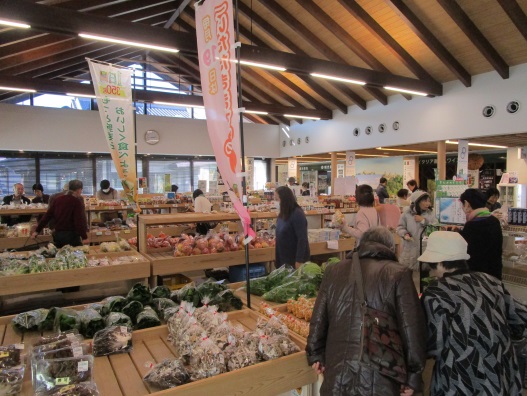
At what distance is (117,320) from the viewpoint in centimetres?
223

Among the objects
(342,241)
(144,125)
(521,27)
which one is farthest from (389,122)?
(144,125)

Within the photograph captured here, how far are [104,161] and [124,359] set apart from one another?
12573 mm

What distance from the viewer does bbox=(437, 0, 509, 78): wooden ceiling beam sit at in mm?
6877

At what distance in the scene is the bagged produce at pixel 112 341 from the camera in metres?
2.01

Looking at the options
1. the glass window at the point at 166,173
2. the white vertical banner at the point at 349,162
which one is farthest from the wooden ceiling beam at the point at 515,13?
the glass window at the point at 166,173

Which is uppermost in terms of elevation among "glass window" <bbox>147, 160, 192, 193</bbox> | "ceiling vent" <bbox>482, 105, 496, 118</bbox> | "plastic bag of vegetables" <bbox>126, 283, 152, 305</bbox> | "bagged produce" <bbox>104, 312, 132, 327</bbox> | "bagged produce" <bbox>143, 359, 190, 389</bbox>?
"ceiling vent" <bbox>482, 105, 496, 118</bbox>

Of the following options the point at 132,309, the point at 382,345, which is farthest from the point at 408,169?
the point at 382,345

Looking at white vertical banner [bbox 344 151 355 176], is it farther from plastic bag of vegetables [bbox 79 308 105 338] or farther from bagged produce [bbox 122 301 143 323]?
plastic bag of vegetables [bbox 79 308 105 338]

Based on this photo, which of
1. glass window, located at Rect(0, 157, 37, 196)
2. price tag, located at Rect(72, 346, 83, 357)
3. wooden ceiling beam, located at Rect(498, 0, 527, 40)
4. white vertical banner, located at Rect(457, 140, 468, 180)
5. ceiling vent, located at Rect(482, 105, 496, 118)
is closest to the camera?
price tag, located at Rect(72, 346, 83, 357)

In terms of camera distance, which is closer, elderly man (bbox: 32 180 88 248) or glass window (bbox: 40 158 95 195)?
elderly man (bbox: 32 180 88 248)

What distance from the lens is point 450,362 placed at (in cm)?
175

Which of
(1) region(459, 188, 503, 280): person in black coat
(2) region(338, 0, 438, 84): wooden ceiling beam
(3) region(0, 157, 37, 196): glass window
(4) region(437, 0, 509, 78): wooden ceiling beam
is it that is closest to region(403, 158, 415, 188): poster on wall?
(2) region(338, 0, 438, 84): wooden ceiling beam

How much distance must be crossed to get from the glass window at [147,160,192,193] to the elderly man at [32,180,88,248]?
859cm

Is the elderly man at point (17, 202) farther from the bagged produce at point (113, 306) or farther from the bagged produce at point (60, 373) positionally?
the bagged produce at point (60, 373)
